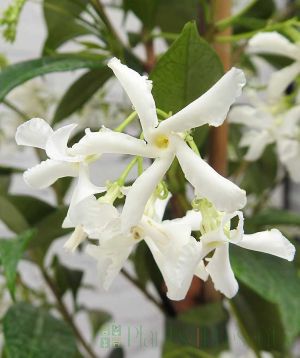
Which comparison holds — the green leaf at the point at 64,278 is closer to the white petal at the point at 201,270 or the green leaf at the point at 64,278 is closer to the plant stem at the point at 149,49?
the plant stem at the point at 149,49

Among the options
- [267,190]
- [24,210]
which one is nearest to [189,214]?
[24,210]

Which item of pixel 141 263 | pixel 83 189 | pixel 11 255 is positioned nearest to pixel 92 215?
pixel 83 189

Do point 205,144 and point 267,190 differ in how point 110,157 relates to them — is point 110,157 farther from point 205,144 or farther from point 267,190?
point 205,144

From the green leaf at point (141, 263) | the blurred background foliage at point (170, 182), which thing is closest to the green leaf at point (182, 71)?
the blurred background foliage at point (170, 182)

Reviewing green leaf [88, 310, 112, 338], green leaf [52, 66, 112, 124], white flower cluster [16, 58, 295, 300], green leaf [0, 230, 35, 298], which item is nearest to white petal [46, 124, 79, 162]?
white flower cluster [16, 58, 295, 300]

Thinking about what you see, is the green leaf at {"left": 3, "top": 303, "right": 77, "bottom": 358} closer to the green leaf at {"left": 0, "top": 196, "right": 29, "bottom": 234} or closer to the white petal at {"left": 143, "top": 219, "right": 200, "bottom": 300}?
the green leaf at {"left": 0, "top": 196, "right": 29, "bottom": 234}

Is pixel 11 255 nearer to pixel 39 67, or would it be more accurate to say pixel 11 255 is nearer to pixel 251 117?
pixel 39 67
